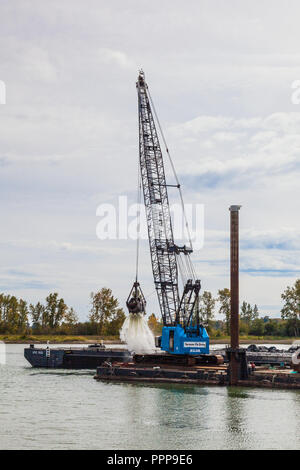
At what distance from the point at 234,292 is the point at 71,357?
4225 cm

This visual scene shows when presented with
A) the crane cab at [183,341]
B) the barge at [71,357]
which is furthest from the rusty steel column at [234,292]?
the barge at [71,357]

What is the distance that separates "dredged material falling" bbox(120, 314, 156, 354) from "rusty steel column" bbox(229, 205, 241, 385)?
1063 inches

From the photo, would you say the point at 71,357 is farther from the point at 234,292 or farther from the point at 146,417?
the point at 146,417

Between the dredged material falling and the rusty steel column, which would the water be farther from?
the dredged material falling

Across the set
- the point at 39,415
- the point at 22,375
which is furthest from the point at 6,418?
the point at 22,375

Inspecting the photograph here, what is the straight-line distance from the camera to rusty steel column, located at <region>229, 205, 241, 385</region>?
Answer: 6969cm

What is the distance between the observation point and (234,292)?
70.6 meters

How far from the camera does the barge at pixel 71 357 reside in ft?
335

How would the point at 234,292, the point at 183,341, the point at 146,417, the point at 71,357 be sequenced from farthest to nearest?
the point at 71,357
the point at 183,341
the point at 234,292
the point at 146,417

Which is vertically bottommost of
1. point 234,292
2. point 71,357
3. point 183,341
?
point 71,357

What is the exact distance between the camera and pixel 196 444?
1625 inches

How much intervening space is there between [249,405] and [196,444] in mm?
16859

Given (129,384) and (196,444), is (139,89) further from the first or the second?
(196,444)

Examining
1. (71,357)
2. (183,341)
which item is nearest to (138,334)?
(183,341)
